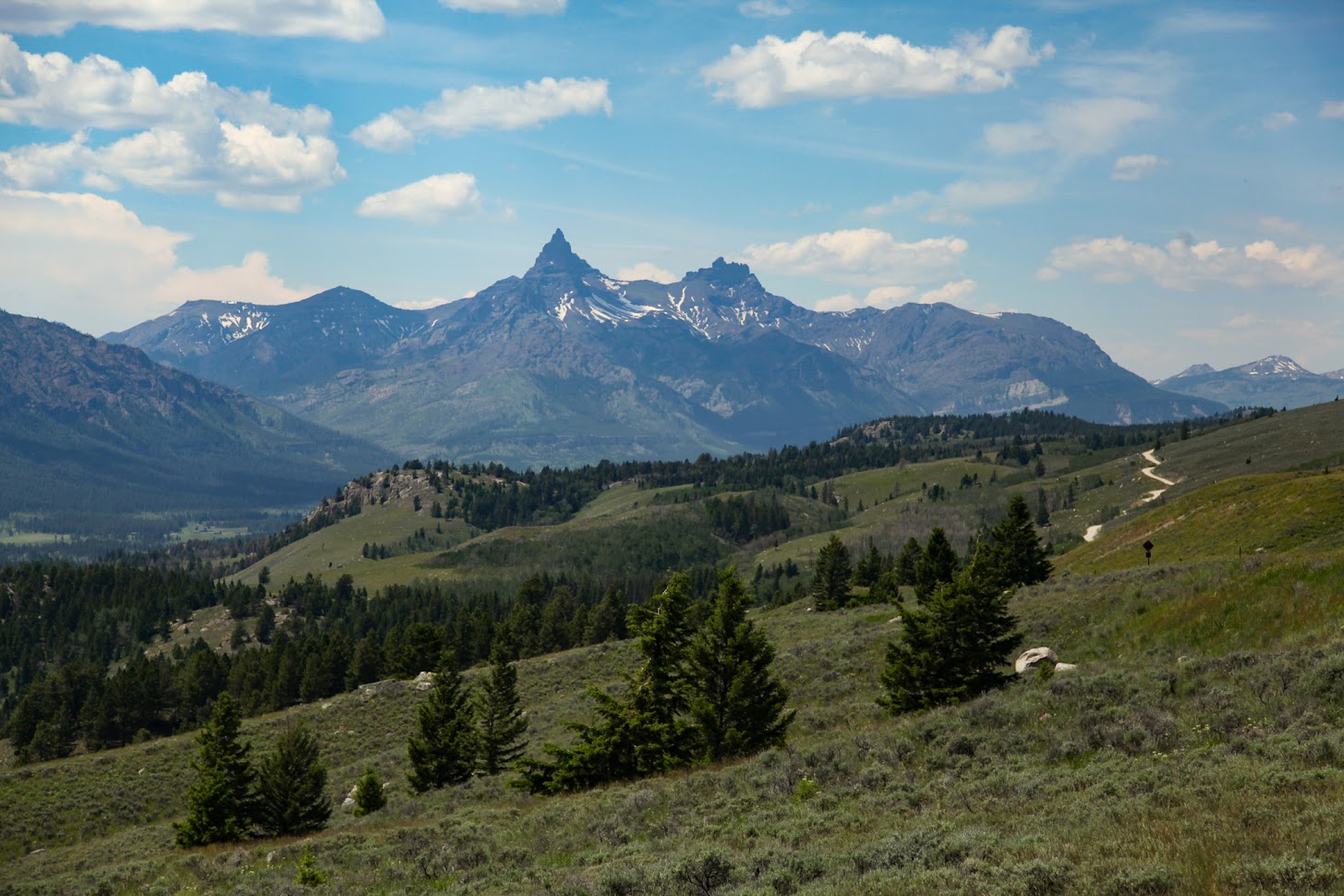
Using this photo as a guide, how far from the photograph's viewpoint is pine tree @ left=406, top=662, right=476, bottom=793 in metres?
52.8

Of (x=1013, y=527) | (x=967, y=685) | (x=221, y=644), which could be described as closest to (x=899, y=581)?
(x=1013, y=527)

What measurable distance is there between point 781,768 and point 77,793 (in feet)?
225

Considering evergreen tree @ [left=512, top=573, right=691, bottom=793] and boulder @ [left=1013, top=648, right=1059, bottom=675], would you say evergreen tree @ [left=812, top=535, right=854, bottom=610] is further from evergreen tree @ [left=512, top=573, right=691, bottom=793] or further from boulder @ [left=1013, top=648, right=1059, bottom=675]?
evergreen tree @ [left=512, top=573, right=691, bottom=793]

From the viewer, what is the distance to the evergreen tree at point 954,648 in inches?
1443

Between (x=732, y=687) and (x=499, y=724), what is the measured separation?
88.0ft

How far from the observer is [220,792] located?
45250 millimetres

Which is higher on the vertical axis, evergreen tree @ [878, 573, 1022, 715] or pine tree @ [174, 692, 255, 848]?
evergreen tree @ [878, 573, 1022, 715]

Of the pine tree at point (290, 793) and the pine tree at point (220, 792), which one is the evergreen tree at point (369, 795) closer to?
the pine tree at point (290, 793)

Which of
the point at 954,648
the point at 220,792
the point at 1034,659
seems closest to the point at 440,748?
the point at 220,792

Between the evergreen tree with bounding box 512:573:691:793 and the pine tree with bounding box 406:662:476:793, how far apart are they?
15.0m

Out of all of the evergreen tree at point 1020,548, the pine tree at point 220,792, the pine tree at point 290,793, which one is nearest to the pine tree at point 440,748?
the pine tree at point 290,793

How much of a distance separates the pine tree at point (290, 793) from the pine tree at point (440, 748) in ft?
18.7

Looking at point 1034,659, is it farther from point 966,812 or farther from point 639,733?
point 966,812

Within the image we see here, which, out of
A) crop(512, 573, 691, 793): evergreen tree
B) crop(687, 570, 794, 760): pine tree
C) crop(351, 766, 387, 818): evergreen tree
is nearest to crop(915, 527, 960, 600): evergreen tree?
crop(687, 570, 794, 760): pine tree
